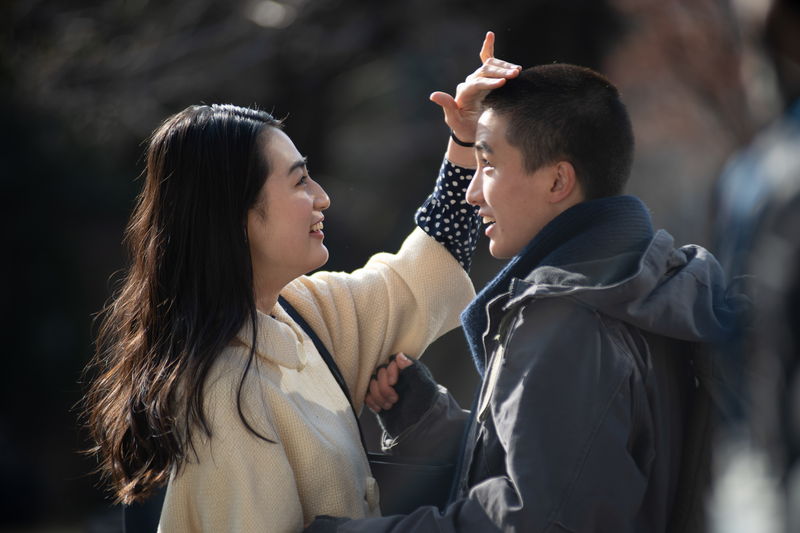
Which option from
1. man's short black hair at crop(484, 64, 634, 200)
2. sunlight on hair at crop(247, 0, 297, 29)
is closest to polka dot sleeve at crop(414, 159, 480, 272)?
man's short black hair at crop(484, 64, 634, 200)

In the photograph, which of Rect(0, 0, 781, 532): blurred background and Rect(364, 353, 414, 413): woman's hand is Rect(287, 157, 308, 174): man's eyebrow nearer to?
Rect(364, 353, 414, 413): woman's hand

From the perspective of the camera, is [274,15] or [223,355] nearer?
[223,355]

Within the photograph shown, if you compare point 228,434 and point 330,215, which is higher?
point 228,434

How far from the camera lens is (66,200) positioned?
7.31m

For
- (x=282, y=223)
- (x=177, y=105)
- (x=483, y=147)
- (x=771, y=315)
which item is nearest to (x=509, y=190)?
(x=483, y=147)

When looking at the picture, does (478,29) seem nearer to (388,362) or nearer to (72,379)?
(72,379)

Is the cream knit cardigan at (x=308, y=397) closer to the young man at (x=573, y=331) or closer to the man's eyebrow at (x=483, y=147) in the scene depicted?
the young man at (x=573, y=331)

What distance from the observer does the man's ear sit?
201 centimetres

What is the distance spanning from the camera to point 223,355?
6.93 ft

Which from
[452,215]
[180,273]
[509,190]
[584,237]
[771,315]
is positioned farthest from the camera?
[452,215]

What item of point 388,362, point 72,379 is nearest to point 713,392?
point 388,362

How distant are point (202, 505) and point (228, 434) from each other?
0.51ft

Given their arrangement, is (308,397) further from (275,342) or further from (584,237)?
(584,237)

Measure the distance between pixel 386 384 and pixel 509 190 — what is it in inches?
26.2
